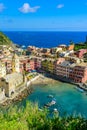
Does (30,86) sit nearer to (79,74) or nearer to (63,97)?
(63,97)

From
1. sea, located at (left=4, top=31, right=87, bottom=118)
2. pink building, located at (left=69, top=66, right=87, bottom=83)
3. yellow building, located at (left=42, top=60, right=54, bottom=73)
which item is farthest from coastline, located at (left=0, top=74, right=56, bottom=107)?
pink building, located at (left=69, top=66, right=87, bottom=83)

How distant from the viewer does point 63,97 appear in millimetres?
32031

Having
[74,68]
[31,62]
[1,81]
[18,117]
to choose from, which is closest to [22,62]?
[31,62]

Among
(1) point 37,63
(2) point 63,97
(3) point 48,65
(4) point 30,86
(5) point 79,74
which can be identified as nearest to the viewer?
(2) point 63,97

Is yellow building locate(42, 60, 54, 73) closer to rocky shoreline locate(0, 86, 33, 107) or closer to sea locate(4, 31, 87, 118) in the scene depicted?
sea locate(4, 31, 87, 118)

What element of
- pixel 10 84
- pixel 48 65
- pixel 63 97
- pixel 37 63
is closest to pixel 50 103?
pixel 63 97

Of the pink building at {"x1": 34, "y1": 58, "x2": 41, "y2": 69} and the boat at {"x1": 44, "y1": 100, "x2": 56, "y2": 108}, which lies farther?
the pink building at {"x1": 34, "y1": 58, "x2": 41, "y2": 69}

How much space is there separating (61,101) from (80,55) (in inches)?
773

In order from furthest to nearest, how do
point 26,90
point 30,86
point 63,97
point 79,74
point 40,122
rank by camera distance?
point 79,74, point 30,86, point 26,90, point 63,97, point 40,122

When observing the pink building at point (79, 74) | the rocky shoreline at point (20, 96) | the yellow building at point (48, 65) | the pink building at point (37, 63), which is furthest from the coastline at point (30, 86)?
the pink building at point (37, 63)

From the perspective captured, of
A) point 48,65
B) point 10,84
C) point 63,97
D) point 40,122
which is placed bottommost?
point 63,97

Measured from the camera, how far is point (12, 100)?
98.0ft

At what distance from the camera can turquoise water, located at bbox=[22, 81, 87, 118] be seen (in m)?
28.1

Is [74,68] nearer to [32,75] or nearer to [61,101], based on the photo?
[32,75]
